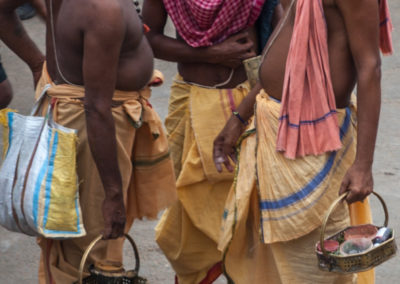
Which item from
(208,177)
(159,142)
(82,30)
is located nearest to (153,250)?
(208,177)

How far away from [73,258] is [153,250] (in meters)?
1.21

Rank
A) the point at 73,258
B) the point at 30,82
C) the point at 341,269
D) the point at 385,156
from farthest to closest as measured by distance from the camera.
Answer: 1. the point at 30,82
2. the point at 385,156
3. the point at 73,258
4. the point at 341,269

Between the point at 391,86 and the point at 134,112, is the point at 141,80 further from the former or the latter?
the point at 391,86

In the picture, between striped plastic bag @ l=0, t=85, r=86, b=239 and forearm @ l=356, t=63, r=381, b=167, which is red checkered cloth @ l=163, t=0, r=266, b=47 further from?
forearm @ l=356, t=63, r=381, b=167

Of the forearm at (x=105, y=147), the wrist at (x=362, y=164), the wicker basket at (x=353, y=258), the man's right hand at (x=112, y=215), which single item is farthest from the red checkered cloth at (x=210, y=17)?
the wicker basket at (x=353, y=258)

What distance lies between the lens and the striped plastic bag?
11.0ft

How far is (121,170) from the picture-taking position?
361 centimetres

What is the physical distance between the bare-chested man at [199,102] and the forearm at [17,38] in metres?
0.54

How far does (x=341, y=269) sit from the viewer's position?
114 inches

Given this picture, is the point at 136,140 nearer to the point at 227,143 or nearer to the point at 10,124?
the point at 227,143

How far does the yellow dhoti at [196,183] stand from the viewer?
13.2 ft

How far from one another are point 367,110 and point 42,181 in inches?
49.2

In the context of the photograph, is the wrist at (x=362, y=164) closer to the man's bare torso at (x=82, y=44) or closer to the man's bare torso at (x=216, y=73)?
the man's bare torso at (x=82, y=44)

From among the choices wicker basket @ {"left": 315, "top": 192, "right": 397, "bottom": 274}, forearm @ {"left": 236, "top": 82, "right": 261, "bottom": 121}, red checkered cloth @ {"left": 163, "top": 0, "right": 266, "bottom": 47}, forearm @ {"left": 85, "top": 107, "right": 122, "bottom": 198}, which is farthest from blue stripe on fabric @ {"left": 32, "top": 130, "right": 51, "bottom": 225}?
wicker basket @ {"left": 315, "top": 192, "right": 397, "bottom": 274}
